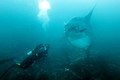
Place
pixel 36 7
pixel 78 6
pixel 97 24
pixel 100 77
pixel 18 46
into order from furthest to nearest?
pixel 78 6 → pixel 36 7 → pixel 97 24 → pixel 18 46 → pixel 100 77

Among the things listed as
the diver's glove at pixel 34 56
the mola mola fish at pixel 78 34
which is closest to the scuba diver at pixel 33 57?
the diver's glove at pixel 34 56

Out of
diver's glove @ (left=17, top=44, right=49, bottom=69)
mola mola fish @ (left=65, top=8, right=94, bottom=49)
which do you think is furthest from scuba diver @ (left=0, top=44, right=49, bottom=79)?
mola mola fish @ (left=65, top=8, right=94, bottom=49)

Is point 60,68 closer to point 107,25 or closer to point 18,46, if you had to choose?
point 18,46

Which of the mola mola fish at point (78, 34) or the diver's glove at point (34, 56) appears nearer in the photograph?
the diver's glove at point (34, 56)

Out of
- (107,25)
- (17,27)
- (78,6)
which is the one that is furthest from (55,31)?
(78,6)

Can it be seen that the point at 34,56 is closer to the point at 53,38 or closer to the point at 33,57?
the point at 33,57

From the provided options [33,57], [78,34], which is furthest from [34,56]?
[78,34]

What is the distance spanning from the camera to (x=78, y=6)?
23.5 metres

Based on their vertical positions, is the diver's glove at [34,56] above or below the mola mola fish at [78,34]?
below

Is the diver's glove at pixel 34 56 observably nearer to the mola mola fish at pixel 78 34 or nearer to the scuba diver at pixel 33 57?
the scuba diver at pixel 33 57

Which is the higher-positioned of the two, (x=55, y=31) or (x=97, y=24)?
(x=97, y=24)

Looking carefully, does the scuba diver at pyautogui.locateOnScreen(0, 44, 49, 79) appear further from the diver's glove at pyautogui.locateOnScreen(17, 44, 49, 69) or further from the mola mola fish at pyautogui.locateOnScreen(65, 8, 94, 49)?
the mola mola fish at pyautogui.locateOnScreen(65, 8, 94, 49)

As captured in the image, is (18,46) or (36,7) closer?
(18,46)

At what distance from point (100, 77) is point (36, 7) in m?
15.7
